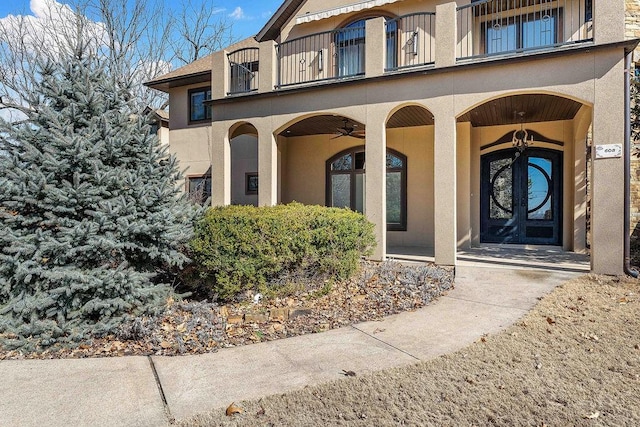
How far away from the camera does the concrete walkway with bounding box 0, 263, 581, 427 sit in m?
2.90

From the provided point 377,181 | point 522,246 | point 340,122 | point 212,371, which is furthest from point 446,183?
point 212,371

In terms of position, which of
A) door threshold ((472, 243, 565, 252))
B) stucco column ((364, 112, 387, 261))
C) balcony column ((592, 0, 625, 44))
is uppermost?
balcony column ((592, 0, 625, 44))

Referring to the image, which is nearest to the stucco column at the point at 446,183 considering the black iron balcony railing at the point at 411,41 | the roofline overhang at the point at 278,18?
the black iron balcony railing at the point at 411,41

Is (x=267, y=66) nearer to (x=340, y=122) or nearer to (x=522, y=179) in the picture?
(x=340, y=122)

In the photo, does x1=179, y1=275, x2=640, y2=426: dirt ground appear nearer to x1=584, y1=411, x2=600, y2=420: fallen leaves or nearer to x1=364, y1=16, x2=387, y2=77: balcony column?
x1=584, y1=411, x2=600, y2=420: fallen leaves

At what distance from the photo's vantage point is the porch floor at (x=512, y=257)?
24.4 ft

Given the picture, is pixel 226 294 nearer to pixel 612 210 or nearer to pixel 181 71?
pixel 612 210

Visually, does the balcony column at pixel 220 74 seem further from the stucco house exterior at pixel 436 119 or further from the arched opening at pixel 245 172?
the arched opening at pixel 245 172

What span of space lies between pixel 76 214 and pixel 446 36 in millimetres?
6890

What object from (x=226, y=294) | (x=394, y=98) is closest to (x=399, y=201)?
(x=394, y=98)

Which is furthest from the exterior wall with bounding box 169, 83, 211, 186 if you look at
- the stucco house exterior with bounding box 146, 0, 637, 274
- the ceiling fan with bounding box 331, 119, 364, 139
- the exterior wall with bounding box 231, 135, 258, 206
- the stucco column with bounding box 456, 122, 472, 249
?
the stucco column with bounding box 456, 122, 472, 249

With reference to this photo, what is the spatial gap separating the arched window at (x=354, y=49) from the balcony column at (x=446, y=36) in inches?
105

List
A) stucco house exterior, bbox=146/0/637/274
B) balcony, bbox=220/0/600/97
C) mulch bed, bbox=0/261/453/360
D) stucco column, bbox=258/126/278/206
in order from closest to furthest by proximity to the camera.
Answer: mulch bed, bbox=0/261/453/360
stucco house exterior, bbox=146/0/637/274
balcony, bbox=220/0/600/97
stucco column, bbox=258/126/278/206

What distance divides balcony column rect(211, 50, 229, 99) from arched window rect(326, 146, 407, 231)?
151 inches
